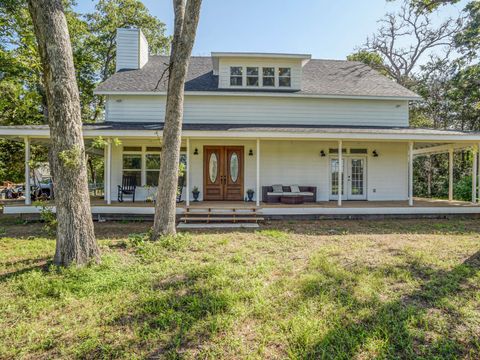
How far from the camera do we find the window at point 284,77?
12.6 meters

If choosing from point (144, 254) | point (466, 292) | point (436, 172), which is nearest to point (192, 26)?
point (144, 254)

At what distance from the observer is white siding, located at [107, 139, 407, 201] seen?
11.7 m

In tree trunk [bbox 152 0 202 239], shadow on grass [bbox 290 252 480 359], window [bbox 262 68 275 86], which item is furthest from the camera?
window [bbox 262 68 275 86]

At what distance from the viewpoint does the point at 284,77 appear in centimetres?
1263

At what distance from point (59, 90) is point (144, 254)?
3.28 metres

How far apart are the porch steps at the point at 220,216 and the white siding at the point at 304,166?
8.01 ft

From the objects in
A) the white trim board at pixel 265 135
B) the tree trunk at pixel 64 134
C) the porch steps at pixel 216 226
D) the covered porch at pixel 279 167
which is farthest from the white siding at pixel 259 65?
the tree trunk at pixel 64 134

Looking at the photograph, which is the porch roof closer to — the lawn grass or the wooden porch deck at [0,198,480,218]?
the wooden porch deck at [0,198,480,218]

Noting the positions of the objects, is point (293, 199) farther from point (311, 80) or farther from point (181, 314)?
point (181, 314)

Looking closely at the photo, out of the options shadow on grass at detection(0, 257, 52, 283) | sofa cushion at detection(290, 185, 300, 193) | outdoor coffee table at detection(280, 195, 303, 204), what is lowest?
shadow on grass at detection(0, 257, 52, 283)

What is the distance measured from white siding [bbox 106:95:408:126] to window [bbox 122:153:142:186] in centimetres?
168

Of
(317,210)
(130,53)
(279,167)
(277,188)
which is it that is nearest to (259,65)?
(279,167)

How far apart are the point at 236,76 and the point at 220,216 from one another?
6626 mm

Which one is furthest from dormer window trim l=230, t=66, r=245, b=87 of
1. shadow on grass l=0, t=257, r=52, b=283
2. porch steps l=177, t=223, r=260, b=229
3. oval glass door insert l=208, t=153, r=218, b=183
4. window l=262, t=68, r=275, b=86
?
shadow on grass l=0, t=257, r=52, b=283
